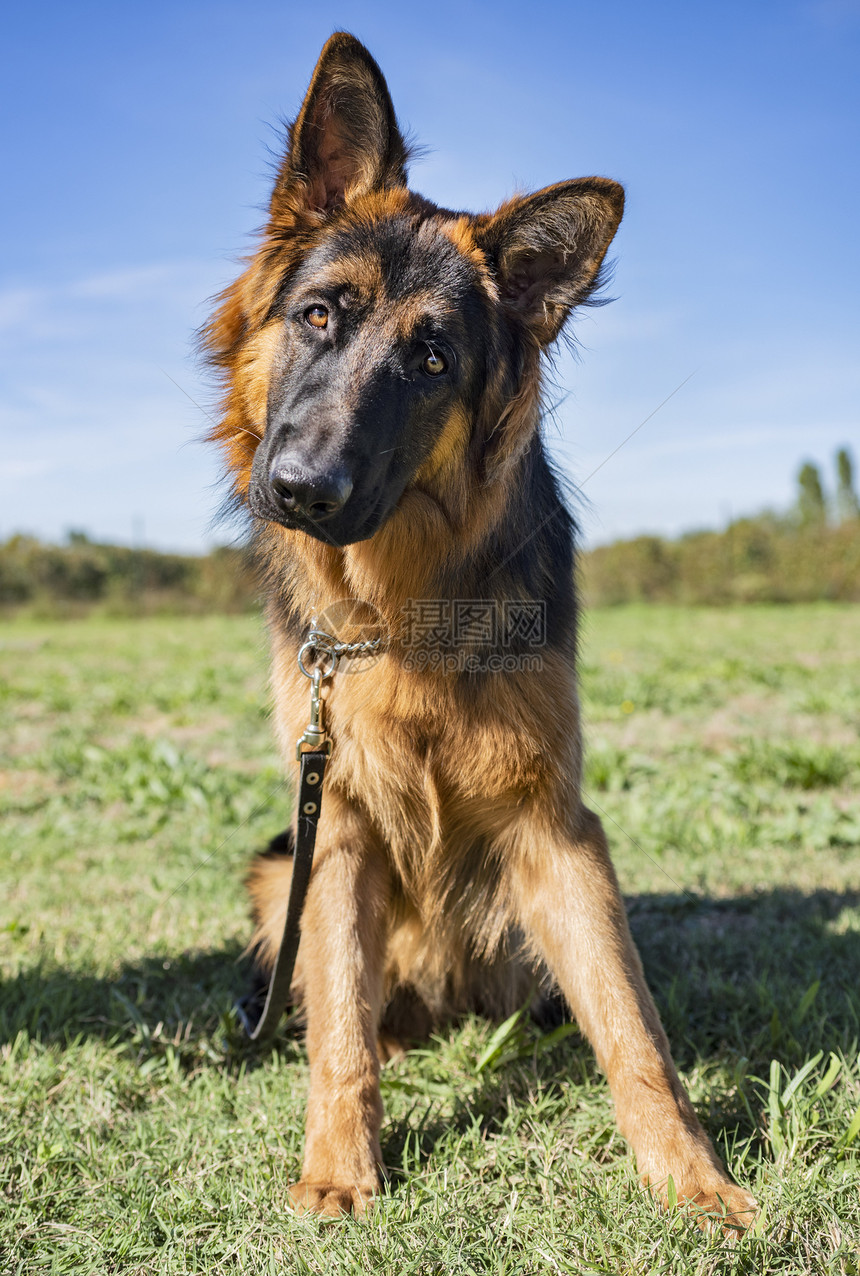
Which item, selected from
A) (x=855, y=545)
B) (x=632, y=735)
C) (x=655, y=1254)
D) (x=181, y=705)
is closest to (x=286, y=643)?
(x=655, y=1254)

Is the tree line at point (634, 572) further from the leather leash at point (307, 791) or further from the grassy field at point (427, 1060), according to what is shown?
the leather leash at point (307, 791)

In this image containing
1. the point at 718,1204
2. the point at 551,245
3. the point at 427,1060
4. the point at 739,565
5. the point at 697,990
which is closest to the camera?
the point at 718,1204

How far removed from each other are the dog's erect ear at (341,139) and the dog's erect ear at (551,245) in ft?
1.42

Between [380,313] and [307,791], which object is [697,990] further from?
[380,313]

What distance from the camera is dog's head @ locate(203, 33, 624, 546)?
2.36 m

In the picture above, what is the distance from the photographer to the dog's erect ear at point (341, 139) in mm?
2568

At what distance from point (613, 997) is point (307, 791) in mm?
1061

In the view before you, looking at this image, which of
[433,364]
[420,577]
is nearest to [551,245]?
[433,364]

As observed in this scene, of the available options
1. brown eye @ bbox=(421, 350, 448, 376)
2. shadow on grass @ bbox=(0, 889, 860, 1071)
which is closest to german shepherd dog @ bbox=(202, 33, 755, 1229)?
brown eye @ bbox=(421, 350, 448, 376)

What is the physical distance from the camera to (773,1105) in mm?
2309

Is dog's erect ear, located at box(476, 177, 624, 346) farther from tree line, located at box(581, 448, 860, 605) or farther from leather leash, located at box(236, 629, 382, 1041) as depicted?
tree line, located at box(581, 448, 860, 605)

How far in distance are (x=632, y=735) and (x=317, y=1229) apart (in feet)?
Result: 18.7

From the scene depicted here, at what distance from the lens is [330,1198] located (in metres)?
2.12

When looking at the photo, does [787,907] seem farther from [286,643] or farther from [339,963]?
→ [286,643]
